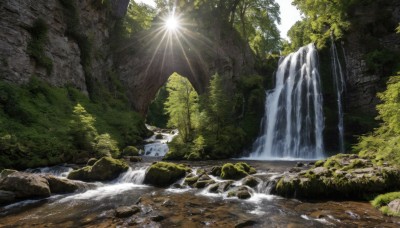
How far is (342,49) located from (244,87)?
1208 centimetres

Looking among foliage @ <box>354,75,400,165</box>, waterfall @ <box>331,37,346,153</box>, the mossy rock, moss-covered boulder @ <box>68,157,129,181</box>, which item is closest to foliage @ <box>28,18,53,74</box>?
the mossy rock

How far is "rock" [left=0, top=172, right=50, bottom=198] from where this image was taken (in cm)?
1076

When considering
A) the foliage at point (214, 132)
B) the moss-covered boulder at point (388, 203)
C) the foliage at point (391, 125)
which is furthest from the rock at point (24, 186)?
the foliage at point (214, 132)

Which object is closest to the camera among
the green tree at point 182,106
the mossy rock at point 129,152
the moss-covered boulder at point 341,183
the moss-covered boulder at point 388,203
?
the moss-covered boulder at point 388,203

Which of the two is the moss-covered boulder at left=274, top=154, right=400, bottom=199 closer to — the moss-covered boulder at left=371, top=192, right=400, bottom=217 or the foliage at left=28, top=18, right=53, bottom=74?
the moss-covered boulder at left=371, top=192, right=400, bottom=217

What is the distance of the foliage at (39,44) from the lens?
25672mm

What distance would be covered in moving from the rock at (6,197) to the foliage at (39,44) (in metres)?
18.7

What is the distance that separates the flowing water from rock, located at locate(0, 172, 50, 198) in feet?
1.39

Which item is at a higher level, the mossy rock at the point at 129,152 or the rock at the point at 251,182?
the mossy rock at the point at 129,152

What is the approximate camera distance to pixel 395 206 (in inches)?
325

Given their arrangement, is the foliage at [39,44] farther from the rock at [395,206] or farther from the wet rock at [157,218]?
the rock at [395,206]

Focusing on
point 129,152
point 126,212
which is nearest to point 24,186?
point 126,212

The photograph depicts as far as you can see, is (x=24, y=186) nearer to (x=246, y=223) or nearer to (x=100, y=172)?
(x=100, y=172)

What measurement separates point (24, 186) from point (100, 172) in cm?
452
